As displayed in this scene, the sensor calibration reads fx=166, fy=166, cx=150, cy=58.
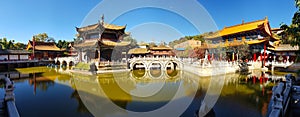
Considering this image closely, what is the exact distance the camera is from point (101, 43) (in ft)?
79.9

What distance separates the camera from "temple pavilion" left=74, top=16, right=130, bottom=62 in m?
25.1

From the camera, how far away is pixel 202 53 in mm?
28656

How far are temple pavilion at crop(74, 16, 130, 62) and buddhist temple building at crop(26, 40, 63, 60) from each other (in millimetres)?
13794

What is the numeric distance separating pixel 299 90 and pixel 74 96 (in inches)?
534

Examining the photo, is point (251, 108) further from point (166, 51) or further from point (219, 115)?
point (166, 51)

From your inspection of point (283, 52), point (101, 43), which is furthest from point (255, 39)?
point (101, 43)

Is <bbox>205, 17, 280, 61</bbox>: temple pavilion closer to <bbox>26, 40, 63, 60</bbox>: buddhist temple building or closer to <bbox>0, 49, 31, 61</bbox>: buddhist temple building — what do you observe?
<bbox>26, 40, 63, 60</bbox>: buddhist temple building

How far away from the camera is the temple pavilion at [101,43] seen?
2514 cm

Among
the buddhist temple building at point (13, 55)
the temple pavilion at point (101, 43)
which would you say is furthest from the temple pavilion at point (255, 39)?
the buddhist temple building at point (13, 55)

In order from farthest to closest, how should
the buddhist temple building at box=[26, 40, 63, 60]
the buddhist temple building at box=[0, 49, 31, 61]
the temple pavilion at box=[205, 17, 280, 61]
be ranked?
the buddhist temple building at box=[26, 40, 63, 60] < the buddhist temple building at box=[0, 49, 31, 61] < the temple pavilion at box=[205, 17, 280, 61]

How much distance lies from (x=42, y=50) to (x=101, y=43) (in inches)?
809

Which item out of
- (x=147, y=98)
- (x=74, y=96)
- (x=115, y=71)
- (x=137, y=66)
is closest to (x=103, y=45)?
(x=115, y=71)

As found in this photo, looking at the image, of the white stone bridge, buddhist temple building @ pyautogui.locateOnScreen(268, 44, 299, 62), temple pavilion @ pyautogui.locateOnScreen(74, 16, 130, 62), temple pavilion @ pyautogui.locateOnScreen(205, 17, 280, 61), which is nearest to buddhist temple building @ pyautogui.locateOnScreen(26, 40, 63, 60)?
temple pavilion @ pyautogui.locateOnScreen(74, 16, 130, 62)

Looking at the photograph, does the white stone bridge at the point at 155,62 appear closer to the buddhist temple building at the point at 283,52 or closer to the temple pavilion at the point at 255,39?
the temple pavilion at the point at 255,39
